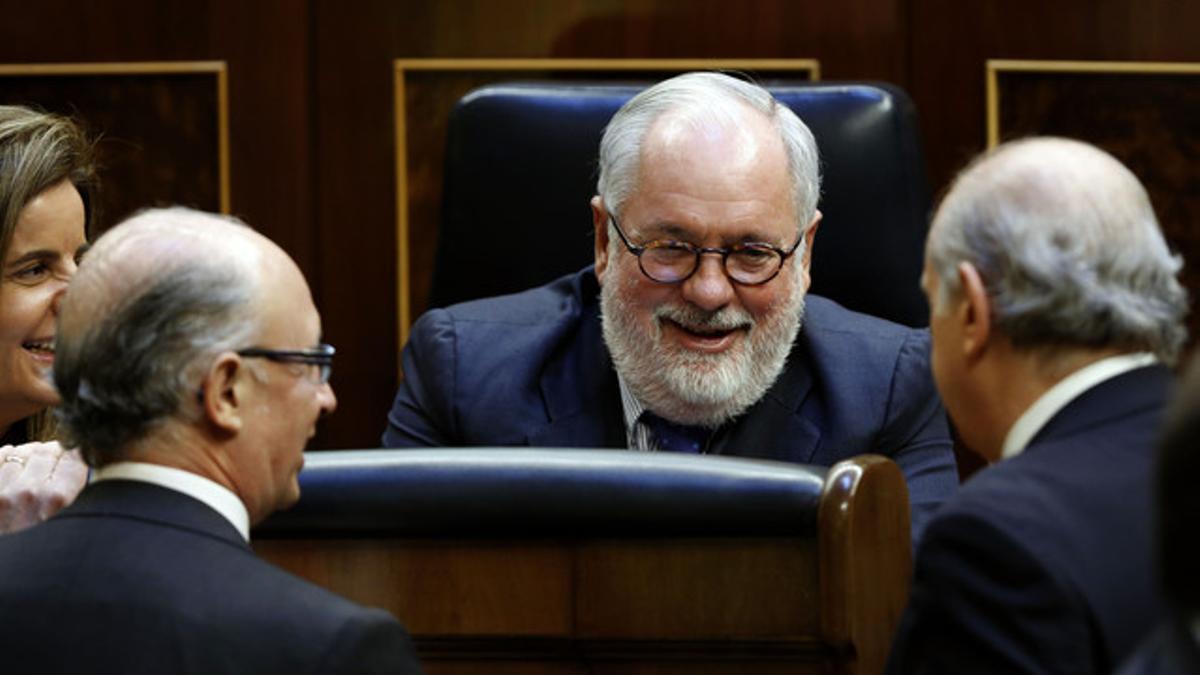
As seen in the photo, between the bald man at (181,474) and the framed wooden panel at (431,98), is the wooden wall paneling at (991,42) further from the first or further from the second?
the bald man at (181,474)

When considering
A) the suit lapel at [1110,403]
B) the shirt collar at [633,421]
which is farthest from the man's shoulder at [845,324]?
the suit lapel at [1110,403]

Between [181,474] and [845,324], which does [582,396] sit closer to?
[845,324]

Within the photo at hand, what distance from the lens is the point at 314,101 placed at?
12.2ft

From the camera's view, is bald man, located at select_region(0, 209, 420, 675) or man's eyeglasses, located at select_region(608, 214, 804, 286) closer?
bald man, located at select_region(0, 209, 420, 675)

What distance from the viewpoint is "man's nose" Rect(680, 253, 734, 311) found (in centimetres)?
256

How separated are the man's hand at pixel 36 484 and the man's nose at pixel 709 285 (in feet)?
2.87

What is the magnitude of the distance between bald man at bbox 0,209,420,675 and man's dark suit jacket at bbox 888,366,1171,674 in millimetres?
406

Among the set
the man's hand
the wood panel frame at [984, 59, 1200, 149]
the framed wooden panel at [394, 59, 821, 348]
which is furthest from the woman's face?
the wood panel frame at [984, 59, 1200, 149]

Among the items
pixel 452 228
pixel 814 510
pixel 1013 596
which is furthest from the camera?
pixel 452 228

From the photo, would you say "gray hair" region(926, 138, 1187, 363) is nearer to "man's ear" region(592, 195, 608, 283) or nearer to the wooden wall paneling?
"man's ear" region(592, 195, 608, 283)

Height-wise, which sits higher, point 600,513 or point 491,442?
point 600,513

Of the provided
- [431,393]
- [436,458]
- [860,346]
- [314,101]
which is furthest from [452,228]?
[436,458]

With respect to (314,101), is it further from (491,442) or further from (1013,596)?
(1013,596)

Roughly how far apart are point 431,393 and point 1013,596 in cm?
146
